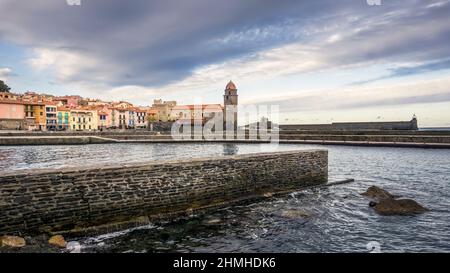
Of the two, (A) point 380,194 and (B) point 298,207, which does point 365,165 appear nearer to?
(A) point 380,194

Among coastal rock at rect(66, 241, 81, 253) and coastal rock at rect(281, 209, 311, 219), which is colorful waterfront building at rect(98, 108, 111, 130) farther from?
coastal rock at rect(66, 241, 81, 253)

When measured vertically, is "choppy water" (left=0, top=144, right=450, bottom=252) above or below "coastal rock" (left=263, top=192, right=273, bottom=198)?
below

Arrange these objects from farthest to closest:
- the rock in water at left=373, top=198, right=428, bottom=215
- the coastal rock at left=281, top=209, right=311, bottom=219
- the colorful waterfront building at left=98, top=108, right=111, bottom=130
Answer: the colorful waterfront building at left=98, top=108, right=111, bottom=130, the rock in water at left=373, top=198, right=428, bottom=215, the coastal rock at left=281, top=209, right=311, bottom=219

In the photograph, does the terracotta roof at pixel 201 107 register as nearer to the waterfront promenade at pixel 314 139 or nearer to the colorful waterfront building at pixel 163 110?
the colorful waterfront building at pixel 163 110

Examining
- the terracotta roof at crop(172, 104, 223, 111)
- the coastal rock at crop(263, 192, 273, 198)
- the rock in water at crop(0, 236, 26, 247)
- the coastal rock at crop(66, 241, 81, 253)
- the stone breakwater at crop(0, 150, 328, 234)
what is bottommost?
the coastal rock at crop(66, 241, 81, 253)

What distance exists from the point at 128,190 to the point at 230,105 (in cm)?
9250

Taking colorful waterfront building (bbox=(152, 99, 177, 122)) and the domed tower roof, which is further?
colorful waterfront building (bbox=(152, 99, 177, 122))

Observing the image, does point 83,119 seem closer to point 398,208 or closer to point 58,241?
point 58,241

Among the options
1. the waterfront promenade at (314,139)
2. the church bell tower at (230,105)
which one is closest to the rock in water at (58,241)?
the waterfront promenade at (314,139)

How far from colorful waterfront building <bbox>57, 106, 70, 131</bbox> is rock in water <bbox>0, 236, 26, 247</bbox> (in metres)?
91.3

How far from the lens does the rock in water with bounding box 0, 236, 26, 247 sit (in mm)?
7500

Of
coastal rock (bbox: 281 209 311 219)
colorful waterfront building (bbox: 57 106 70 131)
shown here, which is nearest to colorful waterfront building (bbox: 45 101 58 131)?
colorful waterfront building (bbox: 57 106 70 131)

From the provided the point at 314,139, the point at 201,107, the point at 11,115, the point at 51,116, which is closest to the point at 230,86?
the point at 201,107
